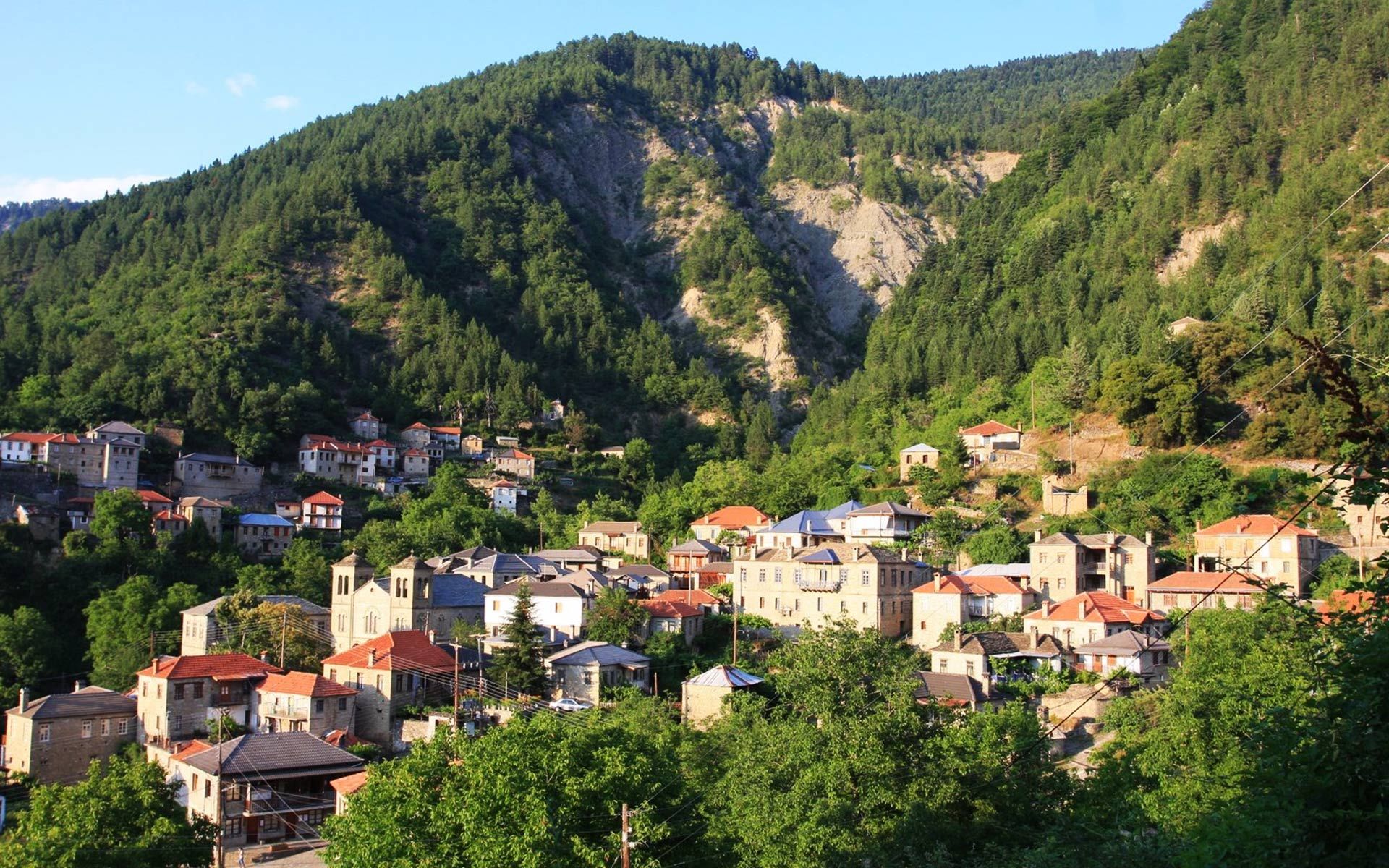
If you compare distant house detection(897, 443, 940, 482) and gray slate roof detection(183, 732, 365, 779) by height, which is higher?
distant house detection(897, 443, 940, 482)

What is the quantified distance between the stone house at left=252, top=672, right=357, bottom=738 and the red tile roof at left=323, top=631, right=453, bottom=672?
1.23m

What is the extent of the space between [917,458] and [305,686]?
124 feet

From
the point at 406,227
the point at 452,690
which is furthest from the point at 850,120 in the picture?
the point at 452,690

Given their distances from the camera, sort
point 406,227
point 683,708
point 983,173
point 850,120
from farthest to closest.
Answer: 1. point 850,120
2. point 983,173
3. point 406,227
4. point 683,708

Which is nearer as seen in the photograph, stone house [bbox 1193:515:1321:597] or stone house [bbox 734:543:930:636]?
stone house [bbox 1193:515:1321:597]

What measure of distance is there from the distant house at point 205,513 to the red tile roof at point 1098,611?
43.9 meters

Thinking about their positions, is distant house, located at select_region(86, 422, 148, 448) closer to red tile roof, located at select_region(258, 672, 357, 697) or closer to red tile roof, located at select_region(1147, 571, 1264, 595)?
red tile roof, located at select_region(258, 672, 357, 697)

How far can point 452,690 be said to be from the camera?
Result: 44656 mm

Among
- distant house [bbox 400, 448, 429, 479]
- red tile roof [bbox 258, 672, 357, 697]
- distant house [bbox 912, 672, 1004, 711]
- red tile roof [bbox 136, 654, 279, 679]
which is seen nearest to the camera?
distant house [bbox 912, 672, 1004, 711]

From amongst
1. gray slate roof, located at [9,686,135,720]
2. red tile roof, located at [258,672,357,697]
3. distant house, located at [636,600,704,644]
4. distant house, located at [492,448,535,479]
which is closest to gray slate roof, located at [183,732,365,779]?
red tile roof, located at [258,672,357,697]

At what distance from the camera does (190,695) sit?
4419 centimetres

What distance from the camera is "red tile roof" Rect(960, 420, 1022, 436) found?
68750 mm

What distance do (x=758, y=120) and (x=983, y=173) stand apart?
41081 mm

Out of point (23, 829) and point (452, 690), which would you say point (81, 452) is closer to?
point (452, 690)
